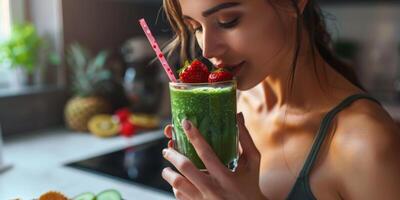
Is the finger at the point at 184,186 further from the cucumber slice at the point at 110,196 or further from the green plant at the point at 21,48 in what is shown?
the green plant at the point at 21,48

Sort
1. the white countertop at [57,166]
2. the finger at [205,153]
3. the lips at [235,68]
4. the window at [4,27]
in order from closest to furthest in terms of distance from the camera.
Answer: the finger at [205,153] < the lips at [235,68] < the white countertop at [57,166] < the window at [4,27]

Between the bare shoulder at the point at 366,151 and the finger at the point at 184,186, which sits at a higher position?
the bare shoulder at the point at 366,151

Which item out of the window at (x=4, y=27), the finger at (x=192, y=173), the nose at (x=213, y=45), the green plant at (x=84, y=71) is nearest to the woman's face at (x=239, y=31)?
the nose at (x=213, y=45)

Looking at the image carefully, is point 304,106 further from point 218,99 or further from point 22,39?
point 22,39

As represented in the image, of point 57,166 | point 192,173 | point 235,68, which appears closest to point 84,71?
point 57,166

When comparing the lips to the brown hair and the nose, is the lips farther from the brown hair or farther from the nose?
the brown hair

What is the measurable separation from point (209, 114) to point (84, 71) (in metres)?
1.42

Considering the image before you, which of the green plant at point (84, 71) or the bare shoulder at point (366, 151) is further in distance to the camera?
the green plant at point (84, 71)

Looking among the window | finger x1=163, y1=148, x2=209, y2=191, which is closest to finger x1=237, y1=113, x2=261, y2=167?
finger x1=163, y1=148, x2=209, y2=191

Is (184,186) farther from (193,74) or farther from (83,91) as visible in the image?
(83,91)

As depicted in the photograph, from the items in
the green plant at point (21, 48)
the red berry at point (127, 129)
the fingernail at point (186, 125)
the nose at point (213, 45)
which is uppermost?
the nose at point (213, 45)

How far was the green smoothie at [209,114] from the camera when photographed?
74 centimetres

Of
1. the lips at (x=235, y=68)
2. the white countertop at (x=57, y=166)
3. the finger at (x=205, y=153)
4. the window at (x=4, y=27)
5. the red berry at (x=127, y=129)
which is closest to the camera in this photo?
the finger at (x=205, y=153)

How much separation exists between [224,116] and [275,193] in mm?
273
